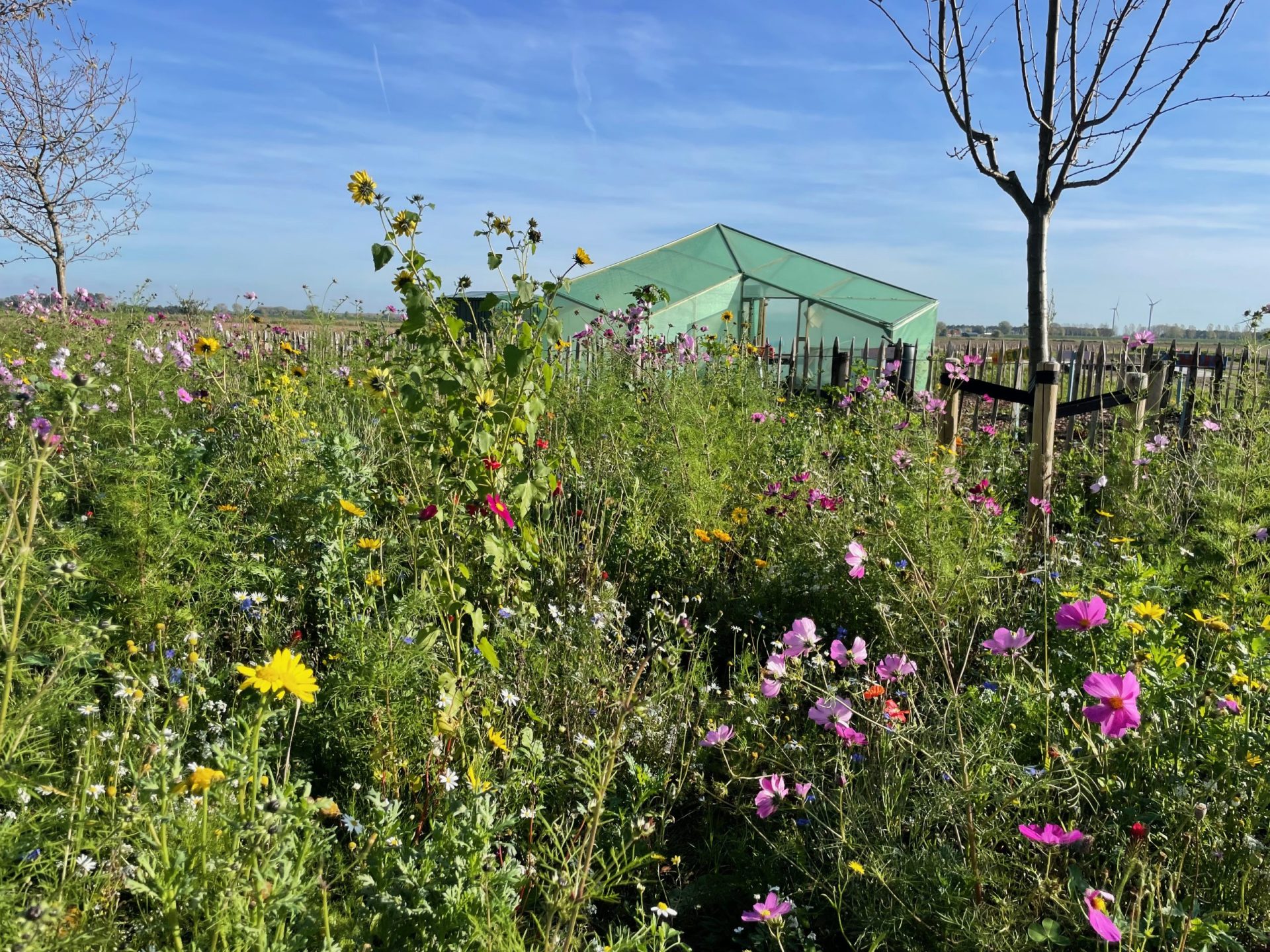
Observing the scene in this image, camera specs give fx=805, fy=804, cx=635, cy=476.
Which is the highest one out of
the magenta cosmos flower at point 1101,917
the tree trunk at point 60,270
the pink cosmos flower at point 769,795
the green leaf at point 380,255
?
the tree trunk at point 60,270

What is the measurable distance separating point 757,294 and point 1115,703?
11.6 meters

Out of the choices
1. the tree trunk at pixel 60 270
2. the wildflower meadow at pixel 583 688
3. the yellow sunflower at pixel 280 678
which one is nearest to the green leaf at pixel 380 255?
the wildflower meadow at pixel 583 688

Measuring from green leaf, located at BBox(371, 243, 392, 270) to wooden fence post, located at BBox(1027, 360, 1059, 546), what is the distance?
10.1 feet

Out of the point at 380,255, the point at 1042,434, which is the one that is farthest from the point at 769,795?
the point at 1042,434

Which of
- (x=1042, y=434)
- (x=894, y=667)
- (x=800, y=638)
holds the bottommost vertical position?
(x=894, y=667)

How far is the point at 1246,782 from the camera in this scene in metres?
1.63

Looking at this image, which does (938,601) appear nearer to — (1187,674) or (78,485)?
(1187,674)

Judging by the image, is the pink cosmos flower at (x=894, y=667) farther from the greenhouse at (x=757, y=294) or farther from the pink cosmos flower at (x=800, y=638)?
the greenhouse at (x=757, y=294)

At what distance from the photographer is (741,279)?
12.6m

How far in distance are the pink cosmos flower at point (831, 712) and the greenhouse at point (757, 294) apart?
981 centimetres

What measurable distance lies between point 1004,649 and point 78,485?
11.8 ft

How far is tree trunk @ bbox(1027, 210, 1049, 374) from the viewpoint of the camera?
4586mm

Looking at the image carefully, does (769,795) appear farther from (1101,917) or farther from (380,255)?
(380,255)

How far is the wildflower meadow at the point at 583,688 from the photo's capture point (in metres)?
1.37
